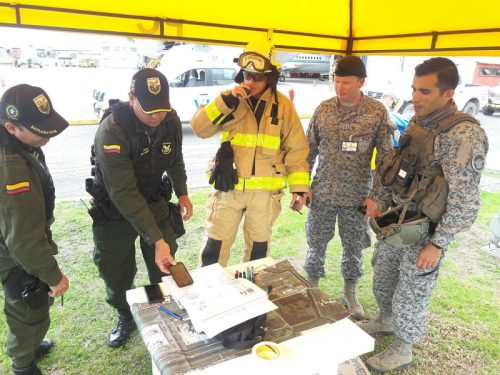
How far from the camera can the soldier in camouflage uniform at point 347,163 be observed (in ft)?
8.57

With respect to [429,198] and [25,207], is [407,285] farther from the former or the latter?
[25,207]

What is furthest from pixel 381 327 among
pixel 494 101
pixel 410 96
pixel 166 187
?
pixel 494 101

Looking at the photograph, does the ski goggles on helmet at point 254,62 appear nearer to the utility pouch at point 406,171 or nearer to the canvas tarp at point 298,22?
the canvas tarp at point 298,22

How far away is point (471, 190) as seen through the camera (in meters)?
1.91

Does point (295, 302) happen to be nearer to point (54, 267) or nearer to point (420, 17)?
point (54, 267)

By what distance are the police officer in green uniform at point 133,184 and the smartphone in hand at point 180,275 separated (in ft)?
0.43

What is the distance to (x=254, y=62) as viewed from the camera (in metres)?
2.30

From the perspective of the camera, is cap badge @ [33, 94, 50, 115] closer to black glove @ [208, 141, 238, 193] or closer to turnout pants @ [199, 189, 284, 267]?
black glove @ [208, 141, 238, 193]

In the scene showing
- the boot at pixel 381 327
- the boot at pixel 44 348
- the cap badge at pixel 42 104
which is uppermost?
the cap badge at pixel 42 104

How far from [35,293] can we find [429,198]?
2.29m

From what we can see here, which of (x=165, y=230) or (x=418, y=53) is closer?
(x=165, y=230)

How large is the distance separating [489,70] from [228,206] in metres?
21.4

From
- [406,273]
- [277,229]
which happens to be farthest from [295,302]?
[277,229]

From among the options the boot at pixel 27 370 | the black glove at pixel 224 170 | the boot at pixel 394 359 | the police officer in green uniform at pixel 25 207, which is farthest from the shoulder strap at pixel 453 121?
the boot at pixel 27 370
